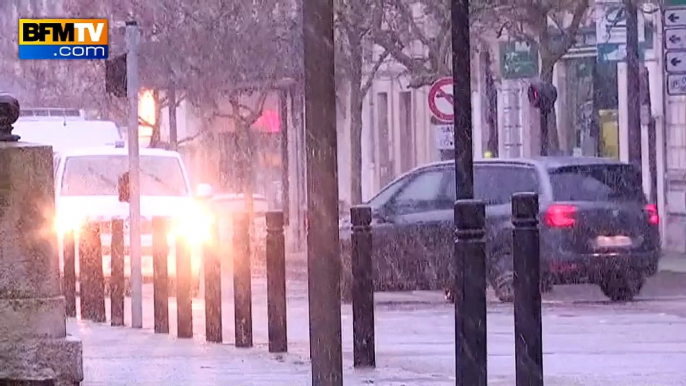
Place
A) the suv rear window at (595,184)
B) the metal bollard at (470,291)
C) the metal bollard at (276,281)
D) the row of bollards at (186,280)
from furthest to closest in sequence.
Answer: the suv rear window at (595,184) → the row of bollards at (186,280) → the metal bollard at (276,281) → the metal bollard at (470,291)

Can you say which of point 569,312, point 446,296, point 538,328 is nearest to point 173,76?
point 446,296

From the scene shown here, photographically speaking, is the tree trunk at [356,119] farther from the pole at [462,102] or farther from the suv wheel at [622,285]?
the pole at [462,102]

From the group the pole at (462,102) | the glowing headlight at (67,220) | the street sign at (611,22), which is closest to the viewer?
the pole at (462,102)

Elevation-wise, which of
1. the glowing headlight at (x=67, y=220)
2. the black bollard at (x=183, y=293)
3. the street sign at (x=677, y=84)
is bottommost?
the black bollard at (x=183, y=293)

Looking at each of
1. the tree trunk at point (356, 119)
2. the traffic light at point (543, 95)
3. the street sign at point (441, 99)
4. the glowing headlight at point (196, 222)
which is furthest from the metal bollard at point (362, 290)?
the tree trunk at point (356, 119)

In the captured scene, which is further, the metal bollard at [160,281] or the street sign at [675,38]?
the street sign at [675,38]

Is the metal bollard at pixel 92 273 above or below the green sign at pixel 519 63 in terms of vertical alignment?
below

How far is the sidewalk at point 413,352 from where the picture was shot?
449 inches

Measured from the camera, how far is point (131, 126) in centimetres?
1692

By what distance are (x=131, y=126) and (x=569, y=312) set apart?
495 centimetres

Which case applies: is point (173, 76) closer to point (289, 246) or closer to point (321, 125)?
point (289, 246)

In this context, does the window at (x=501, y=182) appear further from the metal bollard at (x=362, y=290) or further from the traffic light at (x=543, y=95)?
the metal bollard at (x=362, y=290)

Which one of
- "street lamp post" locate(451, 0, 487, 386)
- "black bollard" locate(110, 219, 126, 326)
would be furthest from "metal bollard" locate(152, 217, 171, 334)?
"street lamp post" locate(451, 0, 487, 386)

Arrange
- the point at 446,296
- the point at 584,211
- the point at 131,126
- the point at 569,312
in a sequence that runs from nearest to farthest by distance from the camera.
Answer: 1. the point at 131,126
2. the point at 569,312
3. the point at 584,211
4. the point at 446,296
